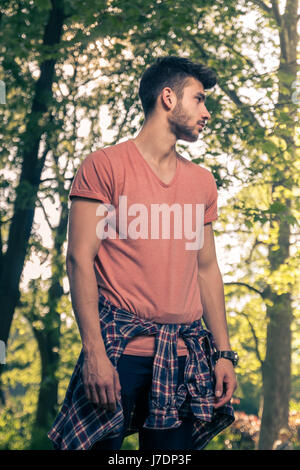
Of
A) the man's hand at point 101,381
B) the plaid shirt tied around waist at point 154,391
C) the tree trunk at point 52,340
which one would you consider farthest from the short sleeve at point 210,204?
the tree trunk at point 52,340

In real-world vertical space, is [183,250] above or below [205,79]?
below

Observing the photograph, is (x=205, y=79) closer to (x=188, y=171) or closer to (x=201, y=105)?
(x=201, y=105)

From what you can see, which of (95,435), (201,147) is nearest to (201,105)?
(95,435)

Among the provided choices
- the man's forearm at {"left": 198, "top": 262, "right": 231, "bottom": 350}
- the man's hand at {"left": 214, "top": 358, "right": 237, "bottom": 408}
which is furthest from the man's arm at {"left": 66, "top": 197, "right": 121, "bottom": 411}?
the man's forearm at {"left": 198, "top": 262, "right": 231, "bottom": 350}

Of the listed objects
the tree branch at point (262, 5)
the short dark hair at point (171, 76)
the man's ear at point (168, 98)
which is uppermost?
the tree branch at point (262, 5)

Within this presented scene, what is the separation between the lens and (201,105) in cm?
261

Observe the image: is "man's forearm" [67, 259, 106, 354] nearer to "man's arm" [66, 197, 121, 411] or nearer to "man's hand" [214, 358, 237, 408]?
"man's arm" [66, 197, 121, 411]

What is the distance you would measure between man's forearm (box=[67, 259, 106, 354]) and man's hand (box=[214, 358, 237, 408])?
0.60 m

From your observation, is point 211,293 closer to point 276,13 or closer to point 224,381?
point 224,381

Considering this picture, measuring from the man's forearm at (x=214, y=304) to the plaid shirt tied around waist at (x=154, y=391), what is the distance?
0.17 meters

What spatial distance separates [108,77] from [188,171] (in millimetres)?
6659

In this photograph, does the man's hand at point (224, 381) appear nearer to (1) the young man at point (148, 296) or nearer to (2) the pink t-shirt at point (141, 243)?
(1) the young man at point (148, 296)

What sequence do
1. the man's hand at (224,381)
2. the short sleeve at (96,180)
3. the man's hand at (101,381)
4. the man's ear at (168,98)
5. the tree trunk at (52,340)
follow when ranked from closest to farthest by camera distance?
the man's hand at (101,381), the short sleeve at (96,180), the man's hand at (224,381), the man's ear at (168,98), the tree trunk at (52,340)

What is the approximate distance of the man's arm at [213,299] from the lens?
255 cm
